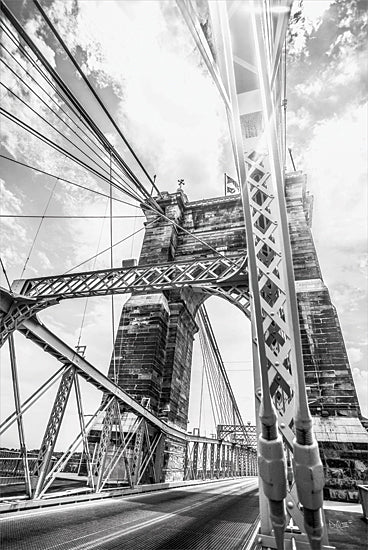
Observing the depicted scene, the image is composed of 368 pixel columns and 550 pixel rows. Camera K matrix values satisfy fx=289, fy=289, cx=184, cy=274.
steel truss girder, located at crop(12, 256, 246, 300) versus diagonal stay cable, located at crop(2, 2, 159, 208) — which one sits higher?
diagonal stay cable, located at crop(2, 2, 159, 208)

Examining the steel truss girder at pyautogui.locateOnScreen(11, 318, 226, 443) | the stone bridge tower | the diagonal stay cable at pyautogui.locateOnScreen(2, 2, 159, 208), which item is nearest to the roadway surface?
the steel truss girder at pyautogui.locateOnScreen(11, 318, 226, 443)

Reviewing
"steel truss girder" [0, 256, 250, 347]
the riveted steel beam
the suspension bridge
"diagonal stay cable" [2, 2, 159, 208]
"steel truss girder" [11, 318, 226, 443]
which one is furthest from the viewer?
"steel truss girder" [0, 256, 250, 347]

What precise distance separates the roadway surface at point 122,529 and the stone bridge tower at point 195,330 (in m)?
3.88

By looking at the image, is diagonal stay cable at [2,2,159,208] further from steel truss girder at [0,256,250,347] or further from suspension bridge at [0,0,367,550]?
steel truss girder at [0,256,250,347]

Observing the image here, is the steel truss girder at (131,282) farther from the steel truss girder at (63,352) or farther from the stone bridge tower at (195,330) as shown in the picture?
the steel truss girder at (63,352)

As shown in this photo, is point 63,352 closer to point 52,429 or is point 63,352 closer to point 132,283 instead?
point 52,429

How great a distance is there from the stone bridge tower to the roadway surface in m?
3.88

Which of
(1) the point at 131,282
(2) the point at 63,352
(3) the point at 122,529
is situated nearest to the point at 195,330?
(1) the point at 131,282

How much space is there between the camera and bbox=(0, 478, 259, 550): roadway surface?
3.30 m

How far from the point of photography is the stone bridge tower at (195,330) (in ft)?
27.3

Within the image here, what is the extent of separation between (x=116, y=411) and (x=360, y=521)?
530 centimetres

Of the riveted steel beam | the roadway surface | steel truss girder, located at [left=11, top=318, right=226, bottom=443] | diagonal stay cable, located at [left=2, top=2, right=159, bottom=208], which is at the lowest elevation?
the roadway surface

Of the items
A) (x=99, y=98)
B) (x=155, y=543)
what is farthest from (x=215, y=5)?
(x=155, y=543)

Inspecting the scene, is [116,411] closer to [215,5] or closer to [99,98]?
[99,98]
